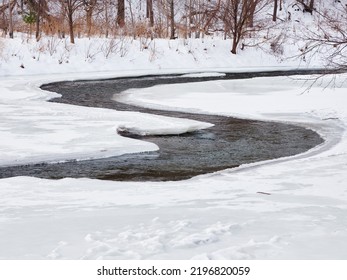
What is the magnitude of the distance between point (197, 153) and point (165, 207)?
12.6 feet

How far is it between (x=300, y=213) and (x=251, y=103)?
32.8ft

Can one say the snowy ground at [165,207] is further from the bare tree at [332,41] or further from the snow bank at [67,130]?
the bare tree at [332,41]

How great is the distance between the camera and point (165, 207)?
574cm

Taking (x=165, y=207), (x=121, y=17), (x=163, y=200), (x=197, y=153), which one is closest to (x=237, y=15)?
(x=121, y=17)

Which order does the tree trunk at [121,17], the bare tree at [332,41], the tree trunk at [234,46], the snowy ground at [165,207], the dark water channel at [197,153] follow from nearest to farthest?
the snowy ground at [165,207]
the dark water channel at [197,153]
the bare tree at [332,41]
the tree trunk at [234,46]
the tree trunk at [121,17]

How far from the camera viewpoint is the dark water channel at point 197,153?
8.19 m

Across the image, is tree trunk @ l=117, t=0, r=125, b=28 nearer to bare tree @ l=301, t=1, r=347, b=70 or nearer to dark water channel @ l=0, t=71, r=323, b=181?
bare tree @ l=301, t=1, r=347, b=70

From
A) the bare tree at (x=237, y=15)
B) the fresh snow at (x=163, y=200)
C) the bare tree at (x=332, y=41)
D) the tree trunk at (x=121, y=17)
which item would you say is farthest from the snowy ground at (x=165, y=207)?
the tree trunk at (x=121, y=17)

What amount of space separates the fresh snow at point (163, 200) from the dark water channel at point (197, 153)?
0.31 meters

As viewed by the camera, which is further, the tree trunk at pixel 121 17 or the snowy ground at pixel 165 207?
the tree trunk at pixel 121 17

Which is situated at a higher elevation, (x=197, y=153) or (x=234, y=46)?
(x=234, y=46)

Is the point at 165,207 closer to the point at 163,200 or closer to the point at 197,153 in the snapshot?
the point at 163,200

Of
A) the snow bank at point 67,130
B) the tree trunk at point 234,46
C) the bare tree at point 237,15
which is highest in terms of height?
the bare tree at point 237,15

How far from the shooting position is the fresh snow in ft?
14.6
